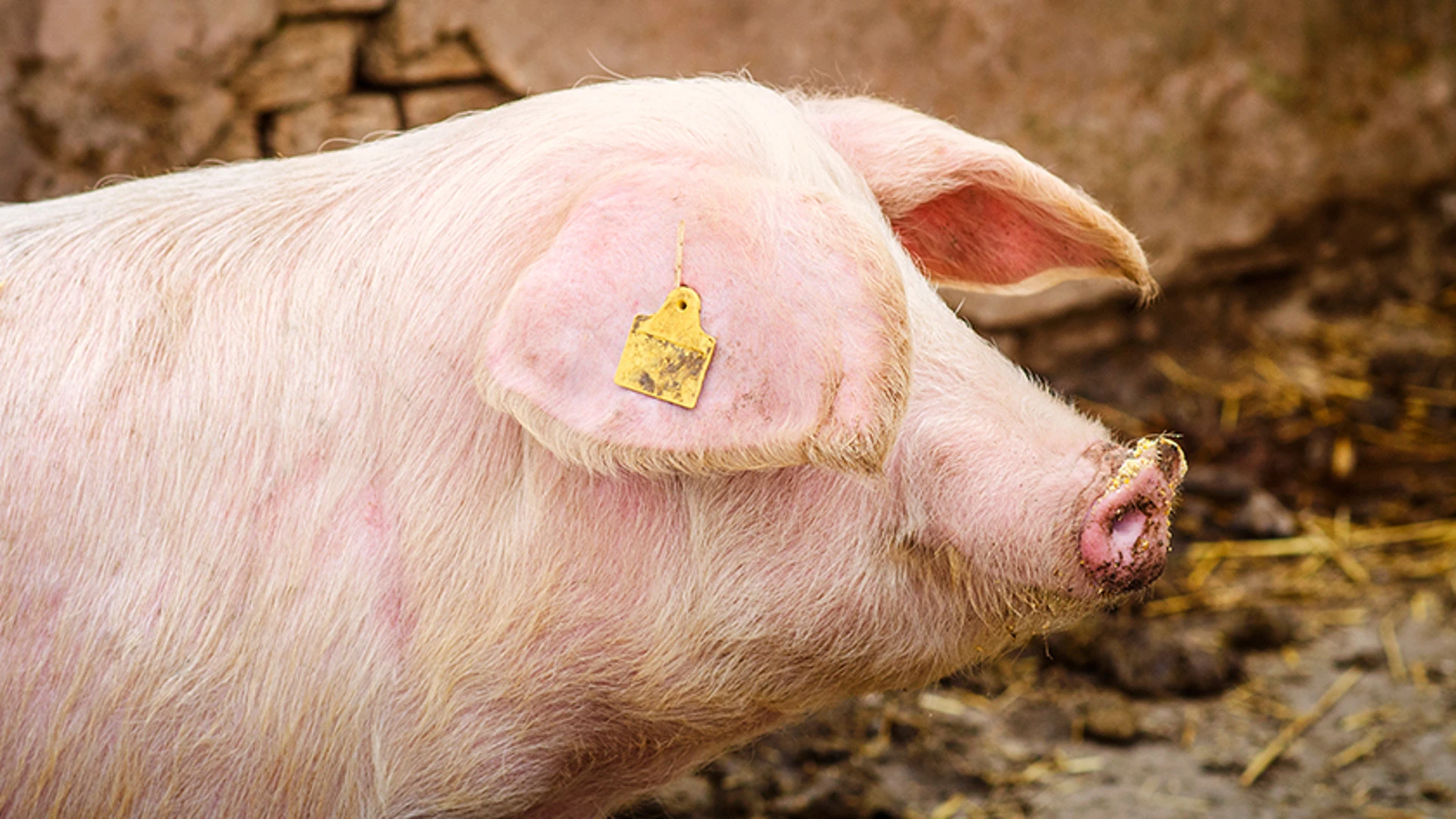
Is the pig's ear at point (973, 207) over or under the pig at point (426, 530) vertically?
over

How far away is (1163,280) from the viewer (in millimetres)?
3742

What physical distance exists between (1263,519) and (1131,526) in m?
2.07

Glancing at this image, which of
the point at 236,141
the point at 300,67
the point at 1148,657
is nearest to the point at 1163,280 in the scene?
the point at 1148,657

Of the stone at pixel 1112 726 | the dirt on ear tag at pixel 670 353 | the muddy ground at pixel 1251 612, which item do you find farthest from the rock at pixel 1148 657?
the dirt on ear tag at pixel 670 353

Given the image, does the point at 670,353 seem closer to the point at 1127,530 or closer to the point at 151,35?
the point at 1127,530

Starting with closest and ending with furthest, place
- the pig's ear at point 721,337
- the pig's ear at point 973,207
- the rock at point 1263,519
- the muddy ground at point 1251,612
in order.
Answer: the pig's ear at point 721,337
the pig's ear at point 973,207
the muddy ground at point 1251,612
the rock at point 1263,519

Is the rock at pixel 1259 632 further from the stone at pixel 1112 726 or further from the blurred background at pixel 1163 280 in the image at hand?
the stone at pixel 1112 726

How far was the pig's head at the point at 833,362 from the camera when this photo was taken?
3.93 feet

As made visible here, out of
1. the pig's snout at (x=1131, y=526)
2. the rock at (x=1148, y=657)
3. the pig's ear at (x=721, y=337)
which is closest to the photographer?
the pig's ear at (x=721, y=337)

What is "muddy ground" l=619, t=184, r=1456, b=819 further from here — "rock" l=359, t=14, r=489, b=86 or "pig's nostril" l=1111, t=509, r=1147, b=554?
"rock" l=359, t=14, r=489, b=86

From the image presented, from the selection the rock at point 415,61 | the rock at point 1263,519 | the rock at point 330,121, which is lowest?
the rock at point 1263,519

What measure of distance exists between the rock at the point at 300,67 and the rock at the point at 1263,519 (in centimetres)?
225

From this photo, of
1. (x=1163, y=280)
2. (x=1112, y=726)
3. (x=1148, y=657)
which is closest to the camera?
(x=1112, y=726)

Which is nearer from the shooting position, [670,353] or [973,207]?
[670,353]
